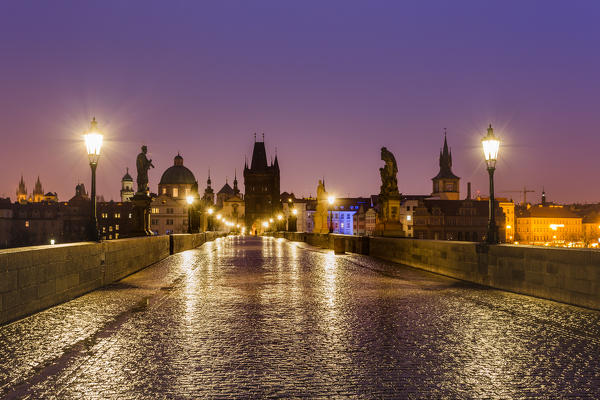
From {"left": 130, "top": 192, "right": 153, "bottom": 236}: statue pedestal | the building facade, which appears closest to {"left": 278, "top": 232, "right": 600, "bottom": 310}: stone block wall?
→ {"left": 130, "top": 192, "right": 153, "bottom": 236}: statue pedestal

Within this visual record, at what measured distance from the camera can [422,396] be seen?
4863 millimetres

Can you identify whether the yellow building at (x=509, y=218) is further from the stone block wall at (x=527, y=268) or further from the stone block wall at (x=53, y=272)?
the stone block wall at (x=53, y=272)

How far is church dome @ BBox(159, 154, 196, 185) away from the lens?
160000 millimetres

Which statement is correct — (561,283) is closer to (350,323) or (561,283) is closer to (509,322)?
(509,322)

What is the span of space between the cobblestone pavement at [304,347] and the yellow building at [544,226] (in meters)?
149

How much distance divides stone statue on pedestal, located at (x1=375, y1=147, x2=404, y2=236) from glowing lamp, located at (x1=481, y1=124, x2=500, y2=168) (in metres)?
11.7

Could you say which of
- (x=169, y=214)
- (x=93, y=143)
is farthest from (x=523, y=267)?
(x=169, y=214)

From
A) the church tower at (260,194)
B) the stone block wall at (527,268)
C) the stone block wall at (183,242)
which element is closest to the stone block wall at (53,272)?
the stone block wall at (527,268)

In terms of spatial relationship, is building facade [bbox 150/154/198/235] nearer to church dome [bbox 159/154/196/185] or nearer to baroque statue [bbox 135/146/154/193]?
church dome [bbox 159/154/196/185]

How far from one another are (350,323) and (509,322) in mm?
2373

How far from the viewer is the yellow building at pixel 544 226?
494ft

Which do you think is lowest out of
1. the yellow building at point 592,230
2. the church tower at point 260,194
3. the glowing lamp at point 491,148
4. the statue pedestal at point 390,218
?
the yellow building at point 592,230

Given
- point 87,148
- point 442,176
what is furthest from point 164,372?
point 442,176

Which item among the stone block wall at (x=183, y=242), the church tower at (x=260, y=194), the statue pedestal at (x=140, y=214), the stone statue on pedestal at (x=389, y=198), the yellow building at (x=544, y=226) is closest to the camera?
the statue pedestal at (x=140, y=214)
